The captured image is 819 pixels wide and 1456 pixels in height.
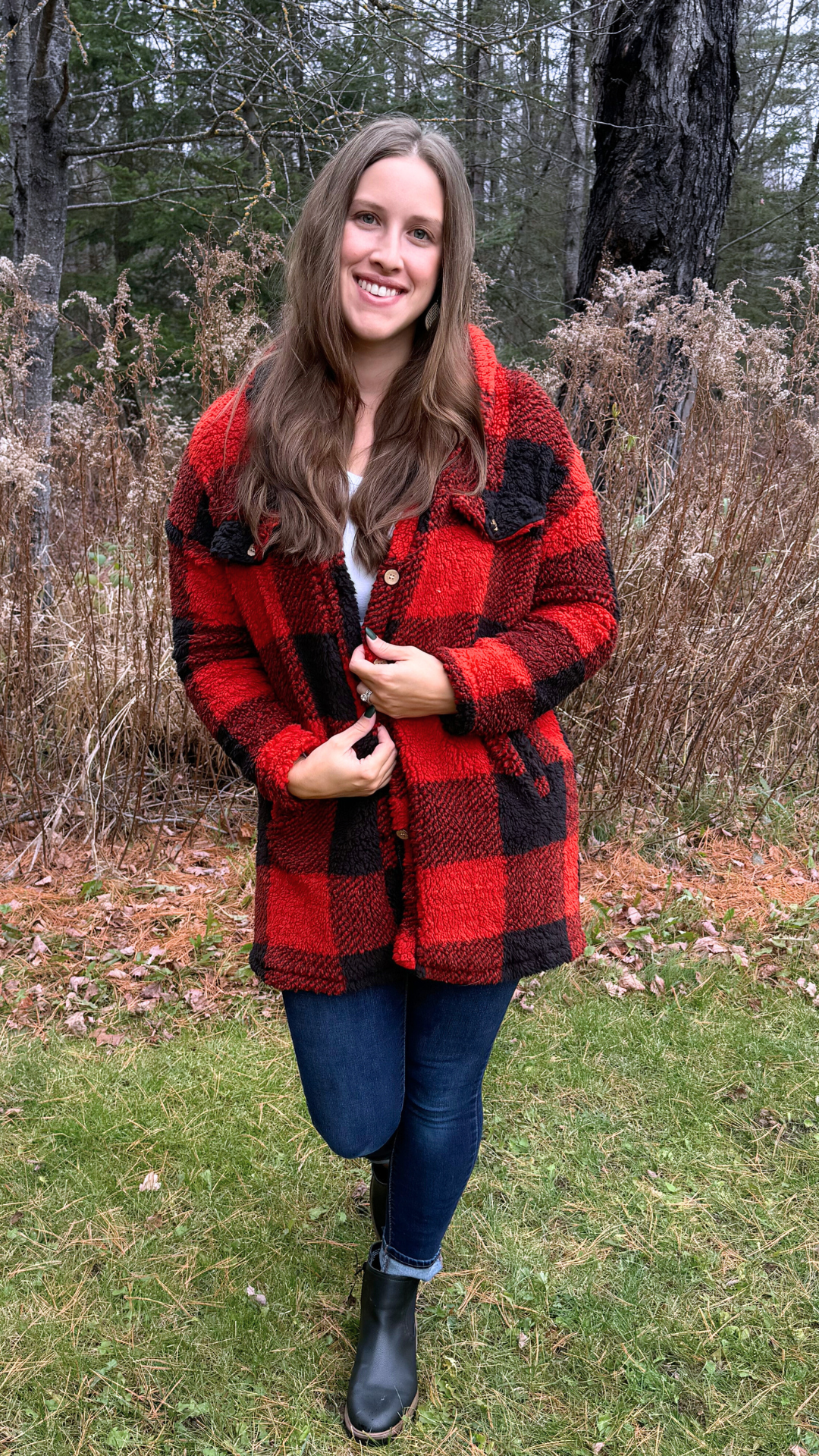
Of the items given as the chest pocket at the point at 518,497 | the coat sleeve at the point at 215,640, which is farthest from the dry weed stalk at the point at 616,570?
the chest pocket at the point at 518,497

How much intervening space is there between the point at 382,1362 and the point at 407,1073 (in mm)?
639

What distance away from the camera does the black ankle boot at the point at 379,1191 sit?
1.87 m

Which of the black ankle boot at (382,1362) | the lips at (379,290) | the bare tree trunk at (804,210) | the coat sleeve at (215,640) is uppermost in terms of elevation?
the bare tree trunk at (804,210)

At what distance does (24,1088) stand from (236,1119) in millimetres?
626

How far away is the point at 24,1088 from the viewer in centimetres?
267

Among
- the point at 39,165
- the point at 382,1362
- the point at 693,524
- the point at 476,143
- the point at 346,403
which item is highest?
the point at 476,143

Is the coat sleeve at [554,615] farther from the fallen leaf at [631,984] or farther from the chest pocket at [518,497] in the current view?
the fallen leaf at [631,984]

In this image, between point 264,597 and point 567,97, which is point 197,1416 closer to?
point 264,597

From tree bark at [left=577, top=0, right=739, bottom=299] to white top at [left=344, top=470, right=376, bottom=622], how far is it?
10.8 feet

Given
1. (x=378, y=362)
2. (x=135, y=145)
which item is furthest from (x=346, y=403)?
(x=135, y=145)

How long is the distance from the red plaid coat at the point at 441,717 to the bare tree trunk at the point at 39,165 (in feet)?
8.69

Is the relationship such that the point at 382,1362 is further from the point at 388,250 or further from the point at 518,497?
the point at 388,250

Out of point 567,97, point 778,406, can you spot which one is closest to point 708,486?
point 778,406

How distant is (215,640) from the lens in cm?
167
